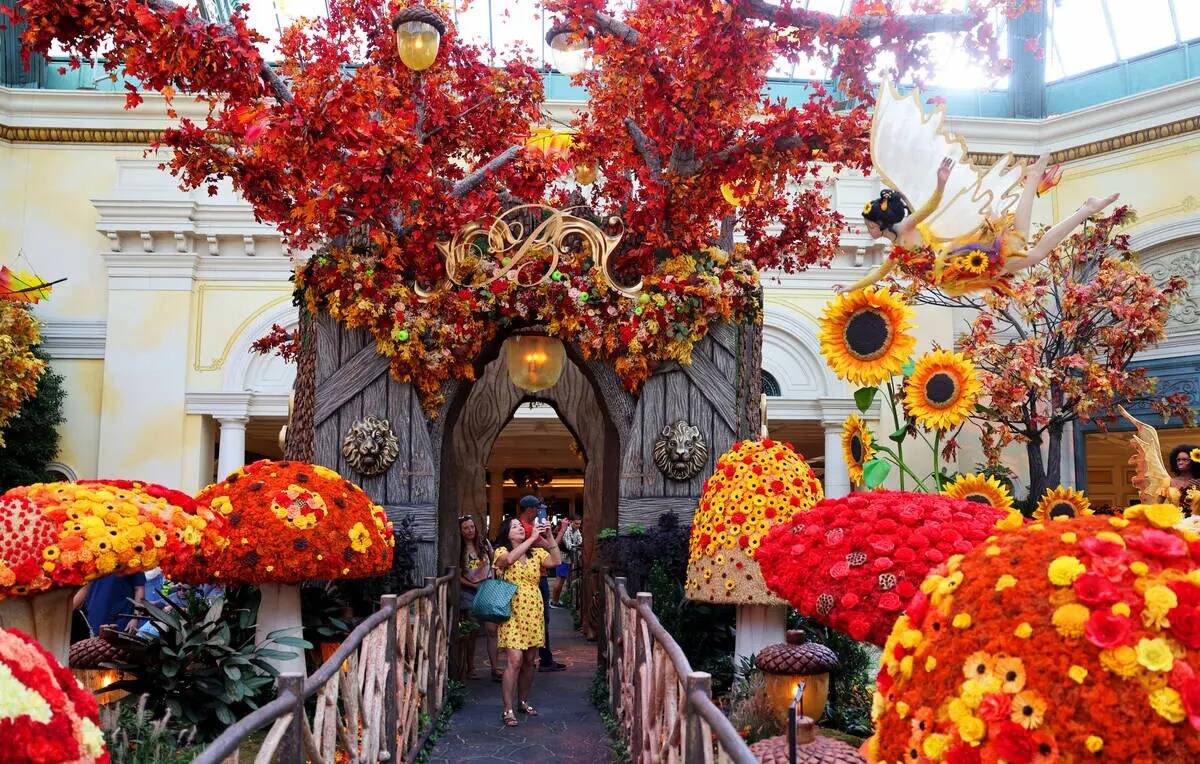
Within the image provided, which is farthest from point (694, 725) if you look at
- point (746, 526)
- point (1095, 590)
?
point (746, 526)

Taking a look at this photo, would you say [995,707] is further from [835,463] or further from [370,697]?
[835,463]

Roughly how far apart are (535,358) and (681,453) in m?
1.64

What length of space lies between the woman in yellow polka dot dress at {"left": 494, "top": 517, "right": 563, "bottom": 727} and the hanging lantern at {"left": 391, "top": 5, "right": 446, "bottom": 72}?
341 cm

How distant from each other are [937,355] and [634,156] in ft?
9.92

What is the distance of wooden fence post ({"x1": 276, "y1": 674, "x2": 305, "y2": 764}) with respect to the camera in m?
3.08

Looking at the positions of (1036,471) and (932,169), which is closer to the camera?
(932,169)

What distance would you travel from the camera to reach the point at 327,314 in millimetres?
7898

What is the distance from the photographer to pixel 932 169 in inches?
241

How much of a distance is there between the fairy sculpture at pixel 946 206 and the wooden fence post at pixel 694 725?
3.55 meters

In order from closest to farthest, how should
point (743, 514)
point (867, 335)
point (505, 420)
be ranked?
point (867, 335) → point (743, 514) → point (505, 420)

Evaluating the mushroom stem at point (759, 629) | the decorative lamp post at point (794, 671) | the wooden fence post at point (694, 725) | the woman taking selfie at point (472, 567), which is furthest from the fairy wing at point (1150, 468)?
the woman taking selfie at point (472, 567)

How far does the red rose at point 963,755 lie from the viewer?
2.08 m

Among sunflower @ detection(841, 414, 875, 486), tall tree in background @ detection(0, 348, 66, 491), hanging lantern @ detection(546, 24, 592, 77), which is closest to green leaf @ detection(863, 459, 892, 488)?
sunflower @ detection(841, 414, 875, 486)

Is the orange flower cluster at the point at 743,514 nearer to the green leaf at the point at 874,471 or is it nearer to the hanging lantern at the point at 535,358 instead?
the green leaf at the point at 874,471
